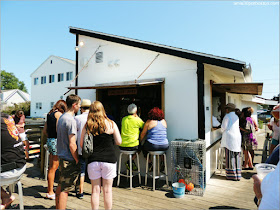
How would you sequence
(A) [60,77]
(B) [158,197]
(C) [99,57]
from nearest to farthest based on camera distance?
(B) [158,197], (C) [99,57], (A) [60,77]

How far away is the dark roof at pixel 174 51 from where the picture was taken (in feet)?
12.5

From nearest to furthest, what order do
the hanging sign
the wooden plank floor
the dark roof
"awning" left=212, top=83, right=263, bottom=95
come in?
1. the wooden plank floor
2. the dark roof
3. "awning" left=212, top=83, right=263, bottom=95
4. the hanging sign

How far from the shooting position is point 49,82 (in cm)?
2383

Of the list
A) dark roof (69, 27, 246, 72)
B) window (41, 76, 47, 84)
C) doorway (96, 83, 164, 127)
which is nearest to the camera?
dark roof (69, 27, 246, 72)

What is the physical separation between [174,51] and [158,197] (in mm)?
3330

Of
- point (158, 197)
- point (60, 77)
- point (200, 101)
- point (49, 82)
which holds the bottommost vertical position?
point (158, 197)

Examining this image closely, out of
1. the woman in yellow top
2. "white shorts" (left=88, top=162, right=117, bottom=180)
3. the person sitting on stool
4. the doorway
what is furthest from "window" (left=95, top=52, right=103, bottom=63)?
"white shorts" (left=88, top=162, right=117, bottom=180)

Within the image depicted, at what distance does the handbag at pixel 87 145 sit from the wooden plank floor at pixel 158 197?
1323mm

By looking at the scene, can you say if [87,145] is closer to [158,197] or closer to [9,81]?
[158,197]

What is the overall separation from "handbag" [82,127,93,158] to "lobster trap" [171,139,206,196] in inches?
84.7

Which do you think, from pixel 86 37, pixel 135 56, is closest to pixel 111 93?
pixel 135 56

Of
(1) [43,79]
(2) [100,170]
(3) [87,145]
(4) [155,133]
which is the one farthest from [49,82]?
(2) [100,170]

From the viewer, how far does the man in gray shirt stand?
2.75 metres

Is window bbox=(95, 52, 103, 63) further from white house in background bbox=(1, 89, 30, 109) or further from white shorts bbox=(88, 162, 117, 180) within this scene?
white house in background bbox=(1, 89, 30, 109)
